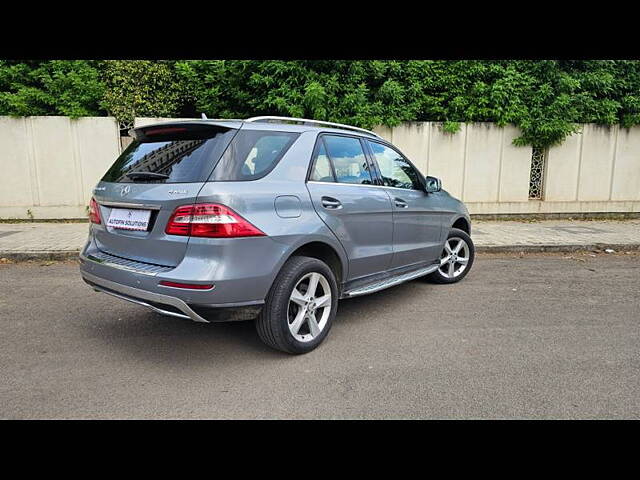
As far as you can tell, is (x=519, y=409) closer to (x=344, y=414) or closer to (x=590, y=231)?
(x=344, y=414)

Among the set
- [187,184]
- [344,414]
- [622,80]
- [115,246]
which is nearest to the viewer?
[344,414]

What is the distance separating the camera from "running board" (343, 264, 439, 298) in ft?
12.4

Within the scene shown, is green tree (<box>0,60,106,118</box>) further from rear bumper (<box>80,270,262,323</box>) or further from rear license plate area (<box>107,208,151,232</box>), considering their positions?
rear bumper (<box>80,270,262,323</box>)

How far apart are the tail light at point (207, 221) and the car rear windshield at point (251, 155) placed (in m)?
0.23

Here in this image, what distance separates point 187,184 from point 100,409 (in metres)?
1.50

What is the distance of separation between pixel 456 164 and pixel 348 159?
6.80 m

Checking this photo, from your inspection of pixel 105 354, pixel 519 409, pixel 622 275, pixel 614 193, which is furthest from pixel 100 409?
pixel 614 193

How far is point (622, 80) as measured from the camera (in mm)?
9852

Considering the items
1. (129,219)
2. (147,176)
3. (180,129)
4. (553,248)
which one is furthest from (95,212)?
(553,248)

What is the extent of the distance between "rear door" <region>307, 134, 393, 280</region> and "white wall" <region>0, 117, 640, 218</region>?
19.5 ft

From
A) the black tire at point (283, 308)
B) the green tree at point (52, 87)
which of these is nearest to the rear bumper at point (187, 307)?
the black tire at point (283, 308)

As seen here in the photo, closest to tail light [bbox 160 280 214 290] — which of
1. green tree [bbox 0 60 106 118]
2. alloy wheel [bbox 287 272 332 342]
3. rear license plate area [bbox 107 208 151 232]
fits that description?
rear license plate area [bbox 107 208 151 232]

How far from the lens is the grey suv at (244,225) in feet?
9.11

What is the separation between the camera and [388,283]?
4.12 meters
